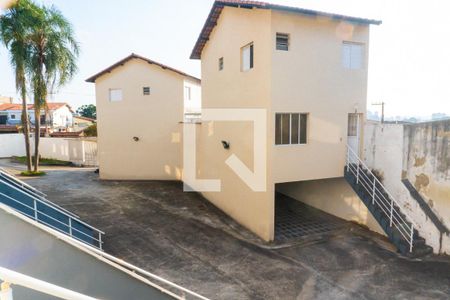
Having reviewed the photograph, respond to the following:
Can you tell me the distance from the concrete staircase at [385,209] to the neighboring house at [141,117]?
10608 mm

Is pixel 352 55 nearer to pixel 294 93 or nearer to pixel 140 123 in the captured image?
pixel 294 93

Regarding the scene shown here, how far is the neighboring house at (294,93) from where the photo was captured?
1020cm

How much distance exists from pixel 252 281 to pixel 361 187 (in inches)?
226

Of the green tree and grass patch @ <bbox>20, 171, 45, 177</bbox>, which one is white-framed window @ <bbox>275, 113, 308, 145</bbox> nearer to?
grass patch @ <bbox>20, 171, 45, 177</bbox>

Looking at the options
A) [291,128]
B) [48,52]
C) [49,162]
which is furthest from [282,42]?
[49,162]

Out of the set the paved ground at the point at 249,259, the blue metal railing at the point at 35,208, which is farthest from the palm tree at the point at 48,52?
the blue metal railing at the point at 35,208

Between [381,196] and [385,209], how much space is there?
479 mm

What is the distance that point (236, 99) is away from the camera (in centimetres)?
1234

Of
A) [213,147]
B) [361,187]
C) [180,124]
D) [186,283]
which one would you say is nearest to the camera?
[186,283]

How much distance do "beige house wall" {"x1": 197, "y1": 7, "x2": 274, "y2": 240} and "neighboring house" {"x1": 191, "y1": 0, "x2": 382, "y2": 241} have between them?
0.04m

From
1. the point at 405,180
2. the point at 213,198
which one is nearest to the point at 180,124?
the point at 213,198

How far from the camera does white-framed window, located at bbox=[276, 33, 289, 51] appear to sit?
33.3 ft

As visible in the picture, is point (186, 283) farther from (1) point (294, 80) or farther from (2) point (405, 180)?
(2) point (405, 180)

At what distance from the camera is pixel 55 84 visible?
19.1 meters
